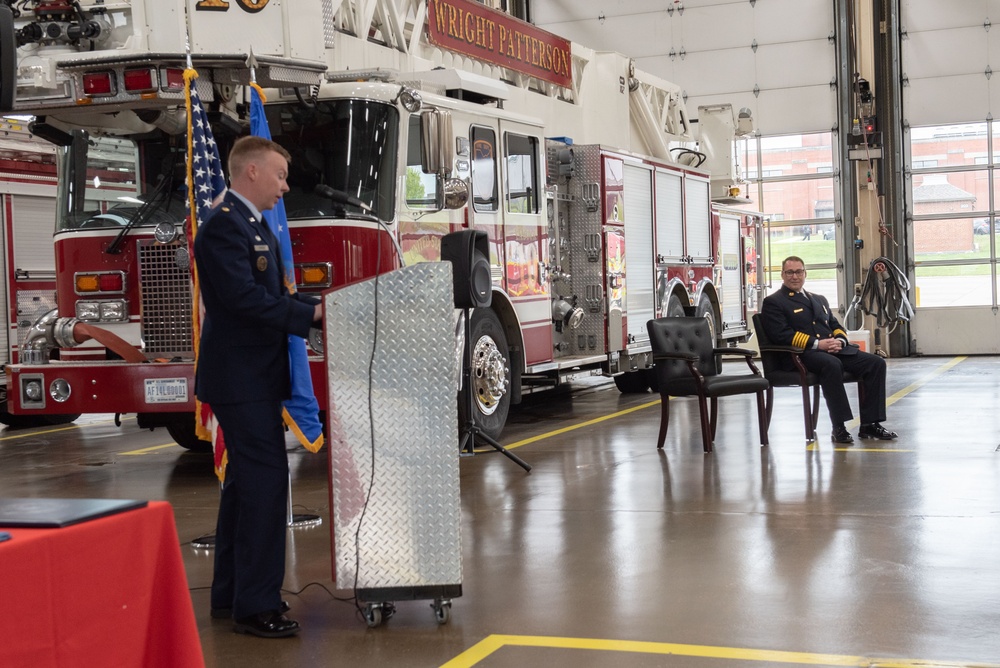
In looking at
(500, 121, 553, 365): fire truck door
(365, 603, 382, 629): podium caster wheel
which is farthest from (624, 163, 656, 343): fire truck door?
(365, 603, 382, 629): podium caster wheel

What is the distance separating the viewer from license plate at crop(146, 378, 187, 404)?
7.93 metres

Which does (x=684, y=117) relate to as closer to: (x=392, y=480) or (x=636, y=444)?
(x=636, y=444)

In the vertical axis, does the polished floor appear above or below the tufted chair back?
below

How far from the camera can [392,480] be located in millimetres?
4570

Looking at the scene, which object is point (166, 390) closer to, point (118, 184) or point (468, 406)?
point (118, 184)

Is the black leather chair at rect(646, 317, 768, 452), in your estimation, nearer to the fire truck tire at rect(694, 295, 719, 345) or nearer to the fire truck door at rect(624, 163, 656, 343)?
the fire truck door at rect(624, 163, 656, 343)

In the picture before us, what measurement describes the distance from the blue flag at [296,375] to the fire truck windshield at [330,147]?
1.45m

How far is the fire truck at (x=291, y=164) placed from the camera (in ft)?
24.5

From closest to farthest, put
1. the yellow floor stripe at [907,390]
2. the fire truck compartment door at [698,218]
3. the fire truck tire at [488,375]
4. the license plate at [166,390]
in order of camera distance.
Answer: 1. the license plate at [166,390]
2. the yellow floor stripe at [907,390]
3. the fire truck tire at [488,375]
4. the fire truck compartment door at [698,218]

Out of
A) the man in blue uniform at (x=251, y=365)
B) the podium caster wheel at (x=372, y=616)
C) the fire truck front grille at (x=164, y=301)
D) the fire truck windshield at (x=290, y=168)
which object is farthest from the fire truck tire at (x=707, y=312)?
the man in blue uniform at (x=251, y=365)

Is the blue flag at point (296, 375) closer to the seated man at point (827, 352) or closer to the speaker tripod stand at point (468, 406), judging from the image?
the speaker tripod stand at point (468, 406)

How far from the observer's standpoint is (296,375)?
5012 millimetres

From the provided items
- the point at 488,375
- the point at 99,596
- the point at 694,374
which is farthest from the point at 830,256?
the point at 99,596

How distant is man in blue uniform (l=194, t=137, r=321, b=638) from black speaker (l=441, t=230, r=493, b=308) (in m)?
2.68
